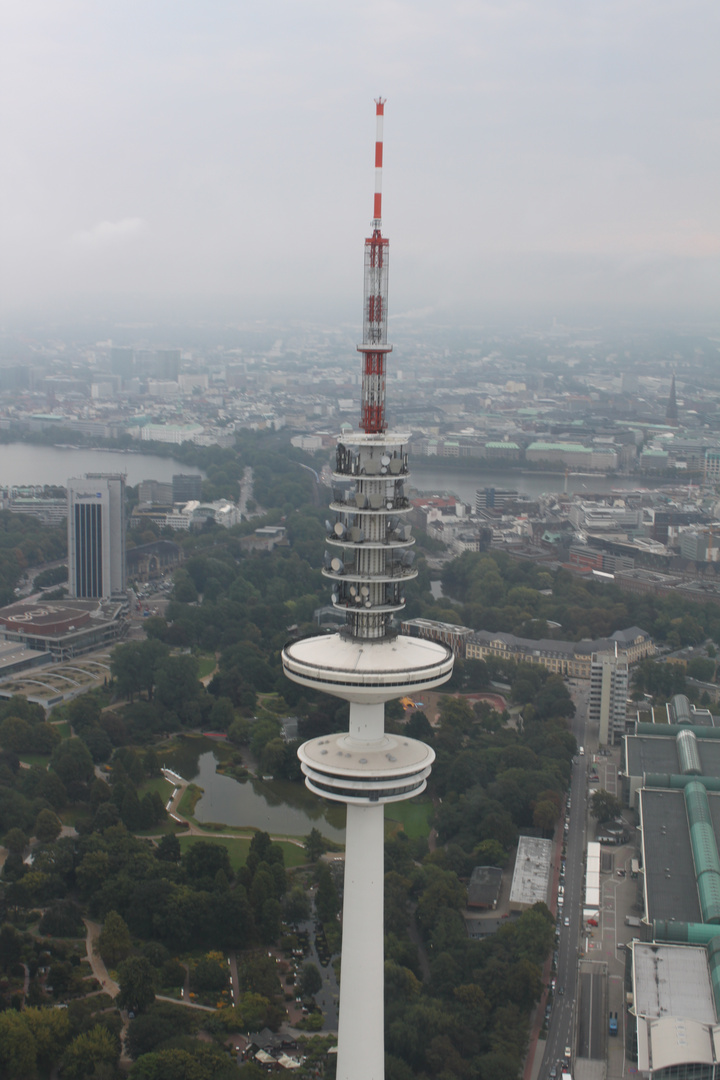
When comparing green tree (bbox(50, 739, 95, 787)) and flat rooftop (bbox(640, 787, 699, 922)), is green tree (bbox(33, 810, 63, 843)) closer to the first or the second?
green tree (bbox(50, 739, 95, 787))

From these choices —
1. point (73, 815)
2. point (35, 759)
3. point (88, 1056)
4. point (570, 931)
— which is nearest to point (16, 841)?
point (73, 815)

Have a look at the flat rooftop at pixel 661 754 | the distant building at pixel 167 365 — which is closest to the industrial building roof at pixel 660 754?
the flat rooftop at pixel 661 754

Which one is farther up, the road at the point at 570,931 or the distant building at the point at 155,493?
the distant building at the point at 155,493

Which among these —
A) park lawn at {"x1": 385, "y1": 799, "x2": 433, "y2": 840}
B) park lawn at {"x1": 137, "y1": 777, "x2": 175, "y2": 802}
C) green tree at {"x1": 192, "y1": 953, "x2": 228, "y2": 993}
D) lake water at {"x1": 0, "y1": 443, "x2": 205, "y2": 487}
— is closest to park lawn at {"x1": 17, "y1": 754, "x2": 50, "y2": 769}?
park lawn at {"x1": 137, "y1": 777, "x2": 175, "y2": 802}

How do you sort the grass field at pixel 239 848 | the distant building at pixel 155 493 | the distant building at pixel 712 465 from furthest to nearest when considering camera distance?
the distant building at pixel 712 465 → the distant building at pixel 155 493 → the grass field at pixel 239 848

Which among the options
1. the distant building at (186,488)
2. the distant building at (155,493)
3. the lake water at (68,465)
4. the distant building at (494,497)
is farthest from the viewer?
the lake water at (68,465)

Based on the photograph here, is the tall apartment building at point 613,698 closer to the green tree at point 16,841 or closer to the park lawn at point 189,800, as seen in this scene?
the park lawn at point 189,800

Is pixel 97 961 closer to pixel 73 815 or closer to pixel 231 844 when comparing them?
pixel 231 844

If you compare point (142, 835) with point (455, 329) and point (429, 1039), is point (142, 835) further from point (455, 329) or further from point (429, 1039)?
point (455, 329)
